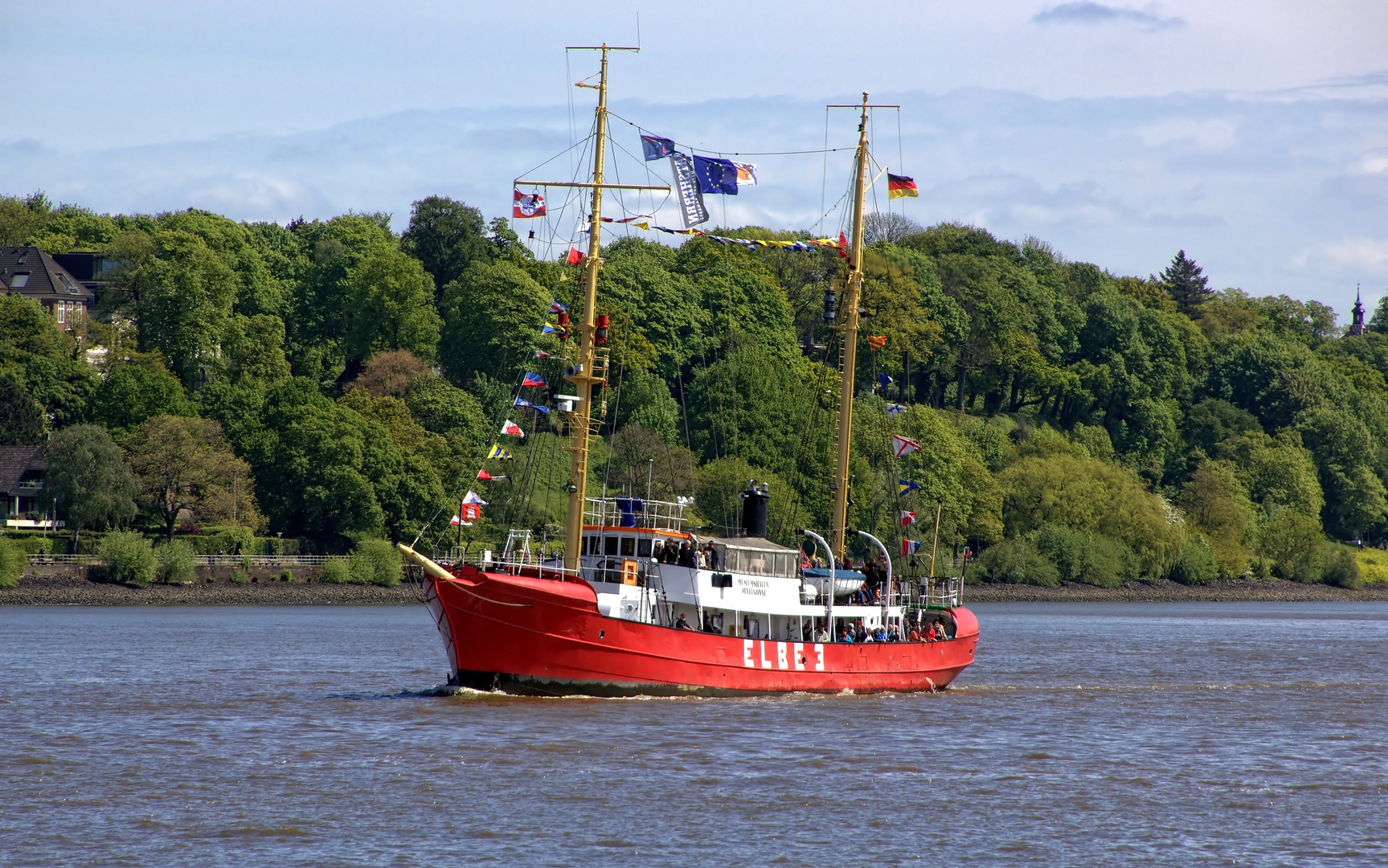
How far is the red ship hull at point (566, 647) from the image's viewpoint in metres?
41.4

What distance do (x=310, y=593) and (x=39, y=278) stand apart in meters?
68.7

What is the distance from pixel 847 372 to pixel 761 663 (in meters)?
12.6

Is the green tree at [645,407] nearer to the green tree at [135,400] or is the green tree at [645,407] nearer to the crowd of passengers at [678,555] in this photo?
the green tree at [135,400]

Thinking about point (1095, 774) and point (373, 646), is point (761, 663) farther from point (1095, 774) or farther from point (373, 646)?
point (373, 646)

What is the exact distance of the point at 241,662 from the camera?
57.7 m

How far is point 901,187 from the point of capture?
5303cm

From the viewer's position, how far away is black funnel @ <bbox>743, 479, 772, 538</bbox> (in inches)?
1911

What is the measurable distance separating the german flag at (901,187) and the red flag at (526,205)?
47.5ft

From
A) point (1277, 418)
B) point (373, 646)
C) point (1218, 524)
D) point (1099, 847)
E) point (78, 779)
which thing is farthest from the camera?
point (1277, 418)

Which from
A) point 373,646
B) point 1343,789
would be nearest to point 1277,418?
point 373,646

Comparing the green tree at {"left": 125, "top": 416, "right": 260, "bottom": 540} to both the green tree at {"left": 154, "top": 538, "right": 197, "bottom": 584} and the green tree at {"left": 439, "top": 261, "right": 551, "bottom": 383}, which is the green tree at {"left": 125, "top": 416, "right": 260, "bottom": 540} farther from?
the green tree at {"left": 439, "top": 261, "right": 551, "bottom": 383}

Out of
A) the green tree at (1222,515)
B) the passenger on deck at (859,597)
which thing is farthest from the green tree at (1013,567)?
the passenger on deck at (859,597)

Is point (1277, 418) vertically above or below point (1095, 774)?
above

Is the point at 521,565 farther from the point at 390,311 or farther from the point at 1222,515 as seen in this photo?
the point at 1222,515
